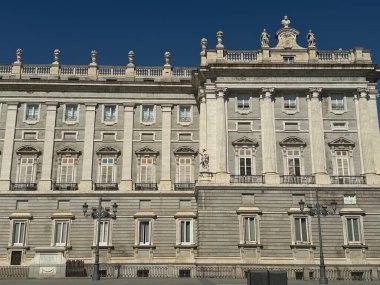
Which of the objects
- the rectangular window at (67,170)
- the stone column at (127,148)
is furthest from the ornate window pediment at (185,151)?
the rectangular window at (67,170)

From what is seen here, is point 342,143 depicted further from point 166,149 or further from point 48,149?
point 48,149

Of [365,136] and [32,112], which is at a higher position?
[32,112]

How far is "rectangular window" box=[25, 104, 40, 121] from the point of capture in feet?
144

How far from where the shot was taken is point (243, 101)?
40.7 m

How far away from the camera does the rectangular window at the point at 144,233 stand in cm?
4062

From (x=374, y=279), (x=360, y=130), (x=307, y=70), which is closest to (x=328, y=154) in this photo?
(x=360, y=130)

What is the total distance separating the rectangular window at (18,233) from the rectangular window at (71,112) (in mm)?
9897

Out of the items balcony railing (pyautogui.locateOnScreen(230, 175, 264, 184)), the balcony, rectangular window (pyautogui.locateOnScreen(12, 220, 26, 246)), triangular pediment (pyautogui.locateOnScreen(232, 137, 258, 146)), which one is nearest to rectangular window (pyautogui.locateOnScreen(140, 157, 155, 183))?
the balcony

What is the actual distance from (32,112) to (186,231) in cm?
1744

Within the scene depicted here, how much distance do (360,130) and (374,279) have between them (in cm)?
1176

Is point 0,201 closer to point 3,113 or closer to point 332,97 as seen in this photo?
point 3,113

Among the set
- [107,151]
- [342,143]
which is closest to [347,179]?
[342,143]

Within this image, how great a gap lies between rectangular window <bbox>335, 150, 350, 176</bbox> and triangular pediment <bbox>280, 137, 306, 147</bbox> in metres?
2.97

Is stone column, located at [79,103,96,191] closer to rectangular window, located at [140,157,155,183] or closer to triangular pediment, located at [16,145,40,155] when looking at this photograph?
triangular pediment, located at [16,145,40,155]
